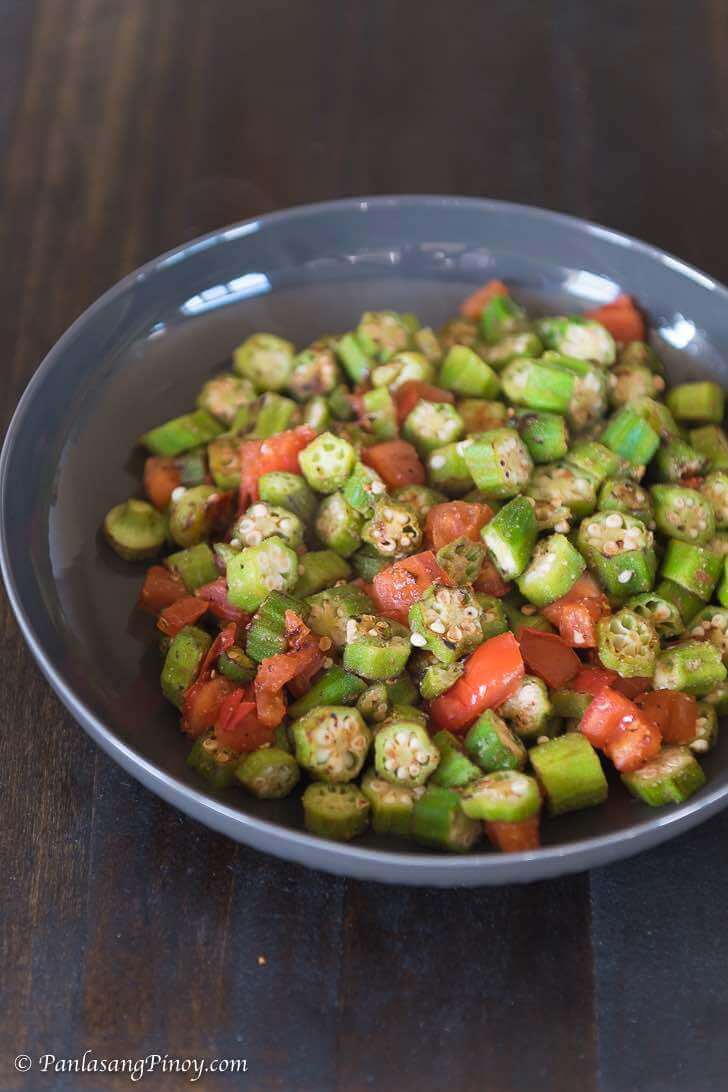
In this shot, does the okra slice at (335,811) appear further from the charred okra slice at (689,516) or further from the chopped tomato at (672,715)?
the charred okra slice at (689,516)

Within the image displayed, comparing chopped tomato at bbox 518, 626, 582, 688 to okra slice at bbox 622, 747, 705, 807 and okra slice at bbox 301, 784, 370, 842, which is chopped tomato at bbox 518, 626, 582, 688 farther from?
okra slice at bbox 301, 784, 370, 842

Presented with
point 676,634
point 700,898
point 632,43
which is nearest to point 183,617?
point 676,634

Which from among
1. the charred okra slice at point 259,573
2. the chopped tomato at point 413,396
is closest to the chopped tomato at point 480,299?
the chopped tomato at point 413,396

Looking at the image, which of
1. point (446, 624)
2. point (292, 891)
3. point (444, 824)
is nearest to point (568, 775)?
point (444, 824)

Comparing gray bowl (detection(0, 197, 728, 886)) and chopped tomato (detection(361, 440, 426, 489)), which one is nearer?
gray bowl (detection(0, 197, 728, 886))

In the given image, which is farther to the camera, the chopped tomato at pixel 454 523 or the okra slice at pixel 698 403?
the okra slice at pixel 698 403

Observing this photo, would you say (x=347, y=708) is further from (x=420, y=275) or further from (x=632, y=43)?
(x=632, y=43)

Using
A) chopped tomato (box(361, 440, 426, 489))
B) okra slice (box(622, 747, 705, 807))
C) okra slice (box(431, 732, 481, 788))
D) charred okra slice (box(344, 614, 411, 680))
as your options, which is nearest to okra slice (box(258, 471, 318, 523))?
chopped tomato (box(361, 440, 426, 489))

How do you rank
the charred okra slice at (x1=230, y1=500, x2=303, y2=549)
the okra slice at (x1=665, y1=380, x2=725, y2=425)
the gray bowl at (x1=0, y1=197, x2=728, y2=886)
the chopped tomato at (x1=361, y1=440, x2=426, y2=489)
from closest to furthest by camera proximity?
the gray bowl at (x1=0, y1=197, x2=728, y2=886) → the charred okra slice at (x1=230, y1=500, x2=303, y2=549) → the chopped tomato at (x1=361, y1=440, x2=426, y2=489) → the okra slice at (x1=665, y1=380, x2=725, y2=425)
